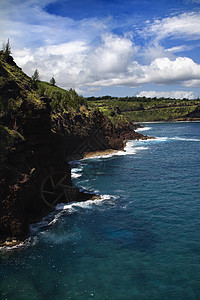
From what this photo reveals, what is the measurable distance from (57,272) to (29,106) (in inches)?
1074

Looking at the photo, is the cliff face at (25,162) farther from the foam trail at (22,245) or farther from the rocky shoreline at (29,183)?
the foam trail at (22,245)

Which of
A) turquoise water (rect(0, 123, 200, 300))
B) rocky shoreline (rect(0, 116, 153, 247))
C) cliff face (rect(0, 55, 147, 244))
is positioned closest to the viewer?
turquoise water (rect(0, 123, 200, 300))

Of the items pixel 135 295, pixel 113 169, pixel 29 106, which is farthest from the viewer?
pixel 113 169

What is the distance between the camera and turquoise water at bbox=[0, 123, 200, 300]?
2561 centimetres

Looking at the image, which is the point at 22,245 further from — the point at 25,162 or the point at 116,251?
the point at 116,251

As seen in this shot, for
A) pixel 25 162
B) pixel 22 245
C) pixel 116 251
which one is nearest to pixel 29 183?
pixel 25 162

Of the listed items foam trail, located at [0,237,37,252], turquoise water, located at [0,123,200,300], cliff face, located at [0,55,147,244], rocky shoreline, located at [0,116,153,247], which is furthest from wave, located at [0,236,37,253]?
cliff face, located at [0,55,147,244]

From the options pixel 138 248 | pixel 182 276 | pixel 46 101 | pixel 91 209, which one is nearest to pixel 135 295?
pixel 182 276

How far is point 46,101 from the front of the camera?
48219 mm

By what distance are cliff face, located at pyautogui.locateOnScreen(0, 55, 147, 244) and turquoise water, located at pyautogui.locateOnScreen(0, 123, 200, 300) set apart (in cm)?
335

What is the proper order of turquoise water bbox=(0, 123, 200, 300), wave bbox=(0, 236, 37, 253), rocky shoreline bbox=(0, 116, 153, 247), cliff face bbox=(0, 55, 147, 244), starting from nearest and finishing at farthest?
turquoise water bbox=(0, 123, 200, 300)
wave bbox=(0, 236, 37, 253)
rocky shoreline bbox=(0, 116, 153, 247)
cliff face bbox=(0, 55, 147, 244)

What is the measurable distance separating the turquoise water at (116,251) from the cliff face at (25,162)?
3.35m

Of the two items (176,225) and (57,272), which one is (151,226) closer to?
(176,225)

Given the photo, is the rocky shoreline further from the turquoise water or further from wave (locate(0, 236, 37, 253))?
the turquoise water
